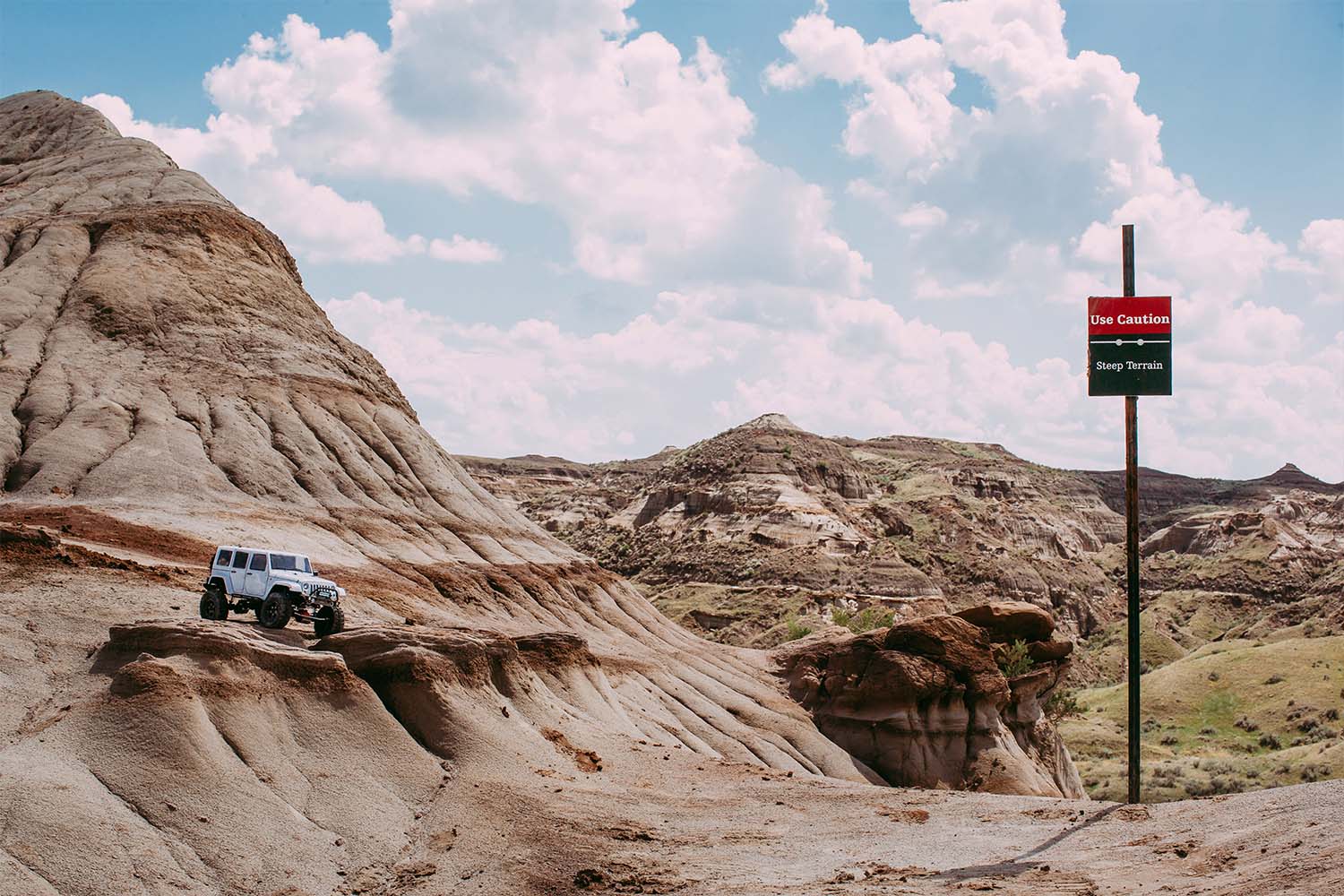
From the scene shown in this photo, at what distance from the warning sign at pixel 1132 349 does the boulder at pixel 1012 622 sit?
25.9 meters

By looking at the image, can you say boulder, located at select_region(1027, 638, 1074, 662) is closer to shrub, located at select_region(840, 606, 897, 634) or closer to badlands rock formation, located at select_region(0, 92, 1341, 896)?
badlands rock formation, located at select_region(0, 92, 1341, 896)

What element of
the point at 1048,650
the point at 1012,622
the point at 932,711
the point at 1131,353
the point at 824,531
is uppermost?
the point at 1131,353

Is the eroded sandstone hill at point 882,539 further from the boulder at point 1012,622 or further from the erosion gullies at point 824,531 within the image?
the boulder at point 1012,622

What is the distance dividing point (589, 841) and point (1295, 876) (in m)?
9.89

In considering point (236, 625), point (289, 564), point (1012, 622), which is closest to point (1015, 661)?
point (1012, 622)

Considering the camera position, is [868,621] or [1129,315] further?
[868,621]

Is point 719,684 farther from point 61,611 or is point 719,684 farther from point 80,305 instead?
point 80,305

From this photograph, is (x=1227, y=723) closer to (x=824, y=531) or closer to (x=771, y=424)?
(x=824, y=531)

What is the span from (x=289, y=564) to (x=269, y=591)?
801 mm

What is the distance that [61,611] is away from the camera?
74.9ft

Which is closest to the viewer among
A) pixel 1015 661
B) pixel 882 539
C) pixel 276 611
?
pixel 276 611

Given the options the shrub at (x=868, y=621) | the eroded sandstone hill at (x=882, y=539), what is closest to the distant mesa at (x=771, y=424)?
the eroded sandstone hill at (x=882, y=539)

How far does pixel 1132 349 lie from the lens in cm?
1880

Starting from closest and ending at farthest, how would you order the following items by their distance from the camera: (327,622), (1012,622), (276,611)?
1. (276,611)
2. (327,622)
3. (1012,622)
